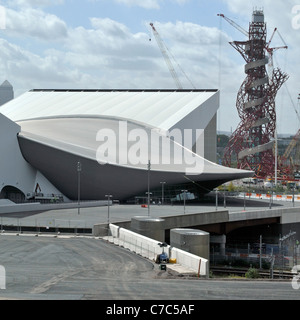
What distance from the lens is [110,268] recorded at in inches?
1258

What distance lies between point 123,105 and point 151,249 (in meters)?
56.9

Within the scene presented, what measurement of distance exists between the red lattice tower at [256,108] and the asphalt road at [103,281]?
275 feet

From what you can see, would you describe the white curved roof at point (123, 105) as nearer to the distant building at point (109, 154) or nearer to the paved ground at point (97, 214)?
the distant building at point (109, 154)

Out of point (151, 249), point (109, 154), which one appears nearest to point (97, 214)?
point (109, 154)

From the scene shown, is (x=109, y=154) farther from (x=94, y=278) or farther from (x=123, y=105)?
(x=94, y=278)

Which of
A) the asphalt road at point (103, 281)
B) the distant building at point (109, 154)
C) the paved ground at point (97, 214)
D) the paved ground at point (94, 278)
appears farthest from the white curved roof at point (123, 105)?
the asphalt road at point (103, 281)

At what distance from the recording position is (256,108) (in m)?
119

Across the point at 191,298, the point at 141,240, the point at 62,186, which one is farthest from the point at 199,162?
the point at 191,298

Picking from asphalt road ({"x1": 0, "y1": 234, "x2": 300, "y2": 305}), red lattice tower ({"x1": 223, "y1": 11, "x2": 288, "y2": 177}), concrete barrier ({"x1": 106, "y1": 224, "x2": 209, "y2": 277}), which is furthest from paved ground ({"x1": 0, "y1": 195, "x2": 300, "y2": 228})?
red lattice tower ({"x1": 223, "y1": 11, "x2": 288, "y2": 177})

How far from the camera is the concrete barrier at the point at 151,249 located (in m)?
30.9

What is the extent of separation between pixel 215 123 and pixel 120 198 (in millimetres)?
26052
